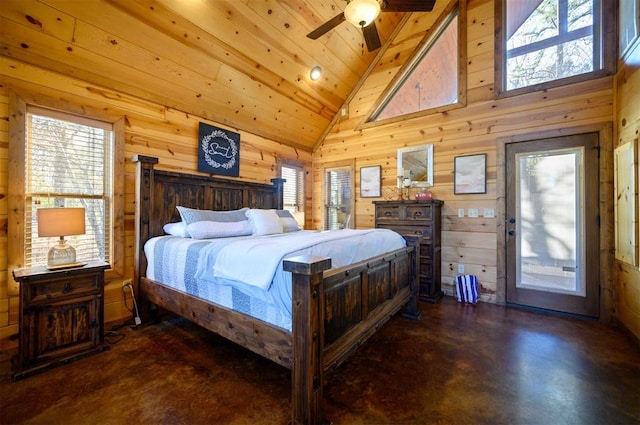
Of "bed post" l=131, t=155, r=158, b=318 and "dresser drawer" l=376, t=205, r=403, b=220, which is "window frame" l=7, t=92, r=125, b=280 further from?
"dresser drawer" l=376, t=205, r=403, b=220

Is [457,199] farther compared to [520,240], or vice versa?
[457,199]

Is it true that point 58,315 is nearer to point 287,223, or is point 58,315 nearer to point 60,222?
point 60,222

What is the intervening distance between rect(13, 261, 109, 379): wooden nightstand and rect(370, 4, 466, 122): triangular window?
4.33 meters

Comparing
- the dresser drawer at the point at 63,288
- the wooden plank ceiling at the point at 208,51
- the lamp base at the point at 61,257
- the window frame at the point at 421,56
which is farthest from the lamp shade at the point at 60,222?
the window frame at the point at 421,56

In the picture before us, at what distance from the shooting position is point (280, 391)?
5.89 ft

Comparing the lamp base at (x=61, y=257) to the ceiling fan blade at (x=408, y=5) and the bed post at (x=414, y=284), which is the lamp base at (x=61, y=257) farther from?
the ceiling fan blade at (x=408, y=5)

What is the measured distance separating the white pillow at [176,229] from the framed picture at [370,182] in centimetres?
291

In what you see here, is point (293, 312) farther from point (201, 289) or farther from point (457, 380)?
point (457, 380)

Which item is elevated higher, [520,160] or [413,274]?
[520,160]

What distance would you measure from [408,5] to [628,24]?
2115 mm

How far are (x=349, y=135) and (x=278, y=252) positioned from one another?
12.1 feet

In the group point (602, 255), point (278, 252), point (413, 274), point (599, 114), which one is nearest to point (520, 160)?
point (599, 114)

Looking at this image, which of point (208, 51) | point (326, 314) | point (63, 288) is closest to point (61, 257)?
point (63, 288)

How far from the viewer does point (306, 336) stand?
141 cm
